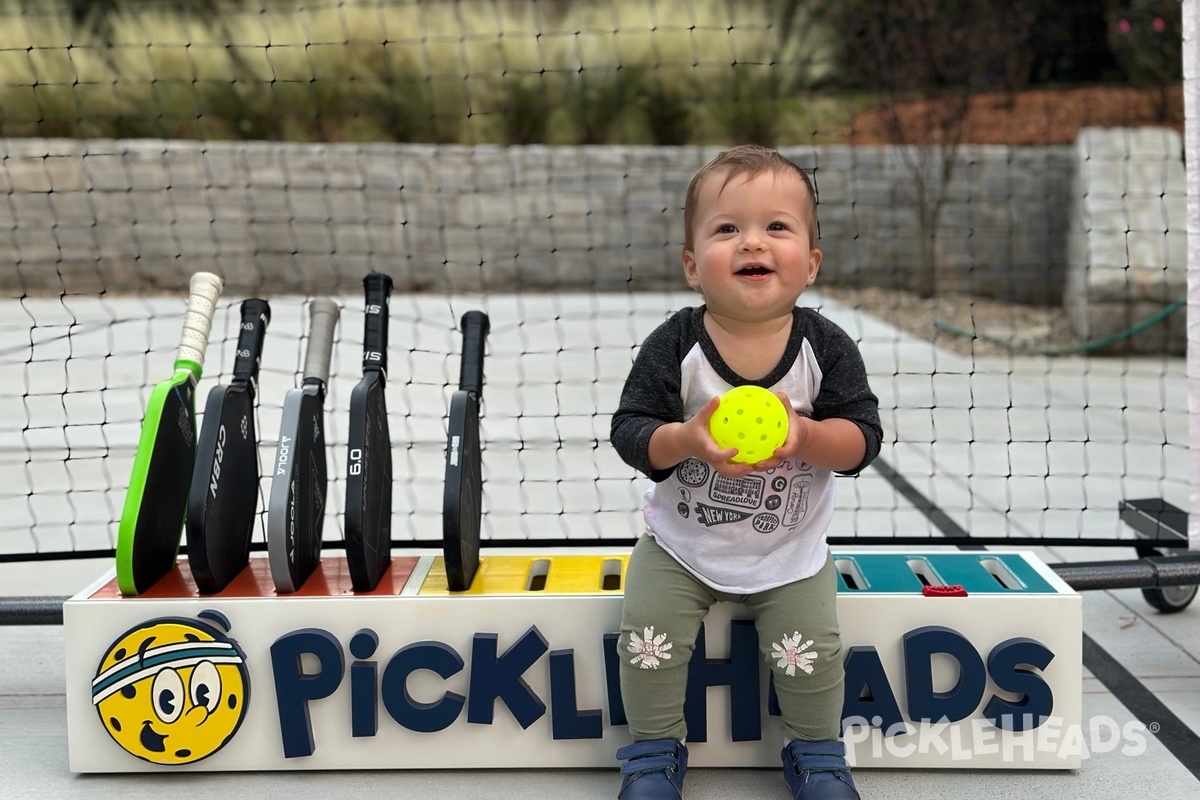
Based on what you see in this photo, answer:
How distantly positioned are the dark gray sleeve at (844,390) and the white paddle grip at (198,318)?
1.21 meters

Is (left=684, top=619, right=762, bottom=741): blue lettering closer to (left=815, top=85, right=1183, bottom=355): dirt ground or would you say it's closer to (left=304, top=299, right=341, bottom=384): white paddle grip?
(left=304, top=299, right=341, bottom=384): white paddle grip

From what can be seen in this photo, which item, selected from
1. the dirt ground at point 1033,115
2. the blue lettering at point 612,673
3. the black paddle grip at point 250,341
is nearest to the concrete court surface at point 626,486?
the blue lettering at point 612,673

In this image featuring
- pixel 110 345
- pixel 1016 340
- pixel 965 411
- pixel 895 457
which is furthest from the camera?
pixel 1016 340

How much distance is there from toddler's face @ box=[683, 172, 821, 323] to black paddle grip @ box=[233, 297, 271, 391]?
37.8 inches

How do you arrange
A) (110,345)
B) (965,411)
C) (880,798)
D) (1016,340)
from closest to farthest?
(880,798) < (965,411) < (110,345) < (1016,340)

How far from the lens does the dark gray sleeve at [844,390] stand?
215 cm

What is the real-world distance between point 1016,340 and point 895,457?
11.6ft

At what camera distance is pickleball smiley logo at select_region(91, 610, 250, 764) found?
2.28 m

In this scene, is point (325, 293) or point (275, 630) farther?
point (325, 293)

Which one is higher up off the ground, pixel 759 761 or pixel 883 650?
pixel 883 650

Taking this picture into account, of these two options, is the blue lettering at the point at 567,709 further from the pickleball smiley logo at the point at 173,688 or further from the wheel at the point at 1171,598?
the wheel at the point at 1171,598

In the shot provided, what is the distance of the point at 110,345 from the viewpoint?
695 cm

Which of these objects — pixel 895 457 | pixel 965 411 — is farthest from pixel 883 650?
pixel 965 411

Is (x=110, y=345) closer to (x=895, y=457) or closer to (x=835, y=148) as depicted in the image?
(x=895, y=457)
